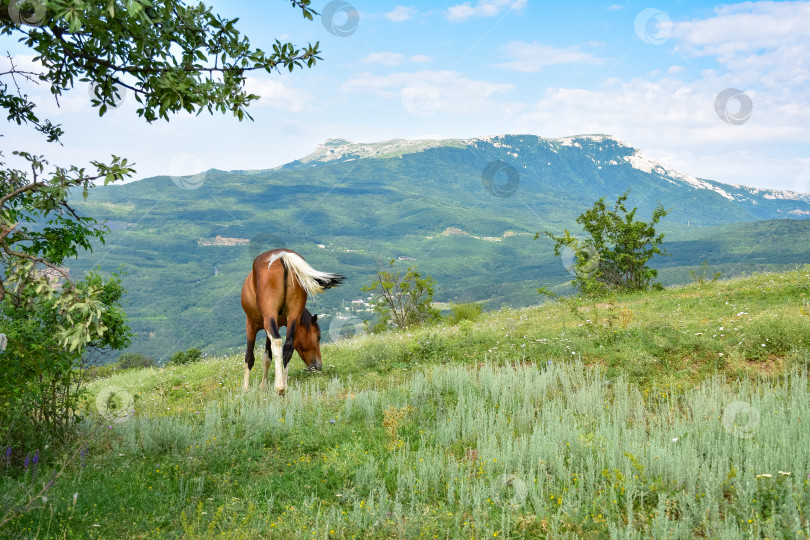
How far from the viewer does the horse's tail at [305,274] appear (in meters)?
10.4

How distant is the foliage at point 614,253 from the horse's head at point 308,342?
48.8ft

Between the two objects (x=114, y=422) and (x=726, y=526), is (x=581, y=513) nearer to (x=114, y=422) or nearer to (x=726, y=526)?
(x=726, y=526)

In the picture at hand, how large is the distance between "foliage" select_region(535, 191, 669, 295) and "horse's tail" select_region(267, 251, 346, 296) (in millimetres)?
15734

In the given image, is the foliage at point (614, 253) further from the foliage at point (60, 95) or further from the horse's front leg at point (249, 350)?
the foliage at point (60, 95)

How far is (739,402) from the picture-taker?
23.0ft

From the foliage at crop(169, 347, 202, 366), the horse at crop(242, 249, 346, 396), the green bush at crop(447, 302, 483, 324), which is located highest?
the horse at crop(242, 249, 346, 396)

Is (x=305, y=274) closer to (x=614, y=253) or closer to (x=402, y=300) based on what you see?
(x=402, y=300)

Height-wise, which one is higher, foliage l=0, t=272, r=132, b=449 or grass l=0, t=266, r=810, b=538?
foliage l=0, t=272, r=132, b=449

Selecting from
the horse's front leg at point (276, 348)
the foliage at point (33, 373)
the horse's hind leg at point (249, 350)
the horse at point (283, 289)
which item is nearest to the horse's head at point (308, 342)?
the horse at point (283, 289)

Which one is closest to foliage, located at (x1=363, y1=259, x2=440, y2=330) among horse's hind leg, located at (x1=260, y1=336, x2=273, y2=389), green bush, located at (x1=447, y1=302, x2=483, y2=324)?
green bush, located at (x1=447, y1=302, x2=483, y2=324)

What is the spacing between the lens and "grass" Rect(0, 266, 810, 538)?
4.65m

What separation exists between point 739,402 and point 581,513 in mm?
3806

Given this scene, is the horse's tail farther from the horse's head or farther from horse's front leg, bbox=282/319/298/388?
the horse's head

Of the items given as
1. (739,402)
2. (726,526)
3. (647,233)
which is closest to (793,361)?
(739,402)
